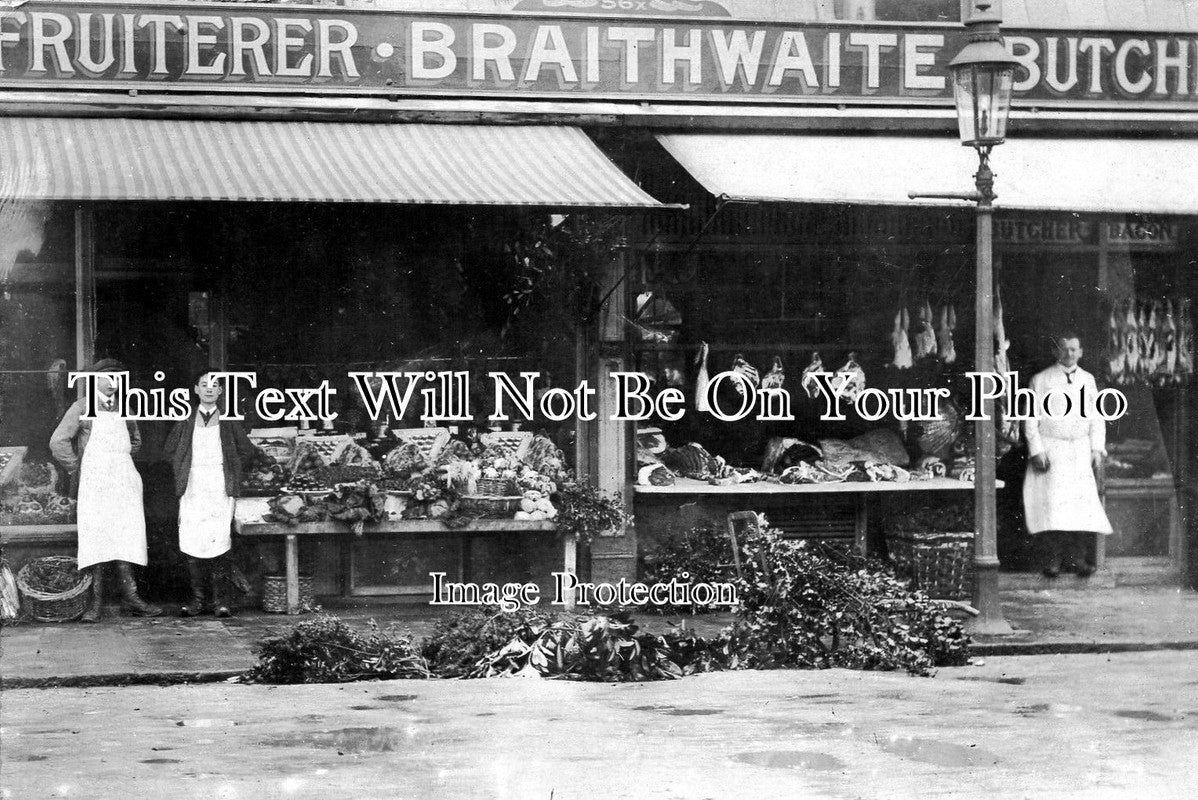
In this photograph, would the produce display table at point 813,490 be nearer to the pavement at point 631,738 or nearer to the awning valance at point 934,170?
the awning valance at point 934,170

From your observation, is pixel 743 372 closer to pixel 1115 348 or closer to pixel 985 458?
pixel 985 458

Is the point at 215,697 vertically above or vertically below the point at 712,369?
below

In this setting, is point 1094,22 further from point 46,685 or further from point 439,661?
point 46,685

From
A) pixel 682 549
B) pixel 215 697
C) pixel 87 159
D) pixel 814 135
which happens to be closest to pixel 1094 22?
pixel 814 135

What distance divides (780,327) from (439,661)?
4.93m

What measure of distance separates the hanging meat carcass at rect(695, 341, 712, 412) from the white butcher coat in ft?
9.40

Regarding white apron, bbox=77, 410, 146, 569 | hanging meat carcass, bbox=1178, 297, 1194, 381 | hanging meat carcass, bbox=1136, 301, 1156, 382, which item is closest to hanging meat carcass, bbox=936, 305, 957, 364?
hanging meat carcass, bbox=1136, 301, 1156, 382

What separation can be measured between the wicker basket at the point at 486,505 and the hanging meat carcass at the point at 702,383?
77.8 inches

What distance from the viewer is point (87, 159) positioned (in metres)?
11.5

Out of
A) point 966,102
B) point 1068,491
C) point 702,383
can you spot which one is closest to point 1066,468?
point 1068,491

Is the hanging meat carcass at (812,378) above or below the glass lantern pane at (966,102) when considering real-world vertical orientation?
below

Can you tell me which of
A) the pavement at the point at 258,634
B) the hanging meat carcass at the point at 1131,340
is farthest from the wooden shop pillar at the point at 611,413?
the hanging meat carcass at the point at 1131,340

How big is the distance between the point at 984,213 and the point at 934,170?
1.35m

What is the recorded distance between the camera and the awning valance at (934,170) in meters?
12.2
